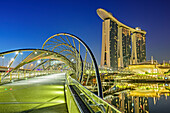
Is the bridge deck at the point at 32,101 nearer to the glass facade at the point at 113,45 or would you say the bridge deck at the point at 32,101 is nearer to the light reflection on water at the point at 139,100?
the light reflection on water at the point at 139,100

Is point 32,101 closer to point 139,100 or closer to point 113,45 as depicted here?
point 139,100

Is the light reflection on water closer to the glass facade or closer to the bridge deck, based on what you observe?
the bridge deck

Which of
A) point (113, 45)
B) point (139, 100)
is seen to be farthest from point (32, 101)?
point (113, 45)

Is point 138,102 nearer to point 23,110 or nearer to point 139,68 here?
point 23,110

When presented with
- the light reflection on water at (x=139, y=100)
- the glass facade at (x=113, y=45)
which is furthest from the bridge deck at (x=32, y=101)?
the glass facade at (x=113, y=45)

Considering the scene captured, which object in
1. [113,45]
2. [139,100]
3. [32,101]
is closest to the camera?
[32,101]

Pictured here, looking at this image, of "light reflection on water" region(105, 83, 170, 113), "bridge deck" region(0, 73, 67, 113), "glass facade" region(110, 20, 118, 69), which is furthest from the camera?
"glass facade" region(110, 20, 118, 69)

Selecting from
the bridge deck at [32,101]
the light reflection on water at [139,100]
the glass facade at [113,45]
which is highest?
the glass facade at [113,45]

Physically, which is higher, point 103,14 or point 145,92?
point 103,14

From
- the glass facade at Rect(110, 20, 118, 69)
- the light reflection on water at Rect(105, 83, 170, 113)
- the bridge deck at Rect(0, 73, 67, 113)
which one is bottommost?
the light reflection on water at Rect(105, 83, 170, 113)

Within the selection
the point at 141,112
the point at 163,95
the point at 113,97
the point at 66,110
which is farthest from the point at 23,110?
the point at 163,95

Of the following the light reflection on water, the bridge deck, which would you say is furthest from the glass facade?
the bridge deck
